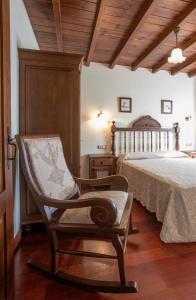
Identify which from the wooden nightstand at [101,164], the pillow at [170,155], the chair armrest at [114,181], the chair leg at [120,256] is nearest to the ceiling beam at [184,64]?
the pillow at [170,155]

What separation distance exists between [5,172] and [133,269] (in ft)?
4.17

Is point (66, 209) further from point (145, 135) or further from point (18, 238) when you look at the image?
point (145, 135)

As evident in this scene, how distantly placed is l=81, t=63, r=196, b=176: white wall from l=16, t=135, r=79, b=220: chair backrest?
220 centimetres

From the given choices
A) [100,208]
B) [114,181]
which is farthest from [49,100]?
[100,208]

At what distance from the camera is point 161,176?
7.97 ft

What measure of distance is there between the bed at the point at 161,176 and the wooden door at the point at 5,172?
1494 millimetres

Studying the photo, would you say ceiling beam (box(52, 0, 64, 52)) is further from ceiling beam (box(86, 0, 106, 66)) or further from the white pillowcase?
the white pillowcase

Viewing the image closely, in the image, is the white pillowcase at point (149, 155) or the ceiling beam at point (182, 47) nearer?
the ceiling beam at point (182, 47)

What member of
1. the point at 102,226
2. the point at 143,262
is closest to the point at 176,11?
the point at 102,226

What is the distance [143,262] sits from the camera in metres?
1.68

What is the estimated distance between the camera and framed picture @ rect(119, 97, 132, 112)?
4.31 metres

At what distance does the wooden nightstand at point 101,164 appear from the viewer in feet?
12.7

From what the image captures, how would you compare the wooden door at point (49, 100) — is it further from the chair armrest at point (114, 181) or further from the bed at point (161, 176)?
the bed at point (161, 176)

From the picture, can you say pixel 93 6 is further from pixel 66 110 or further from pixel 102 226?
pixel 102 226
